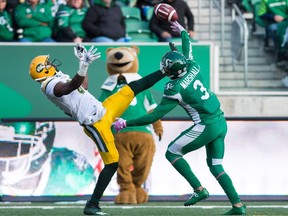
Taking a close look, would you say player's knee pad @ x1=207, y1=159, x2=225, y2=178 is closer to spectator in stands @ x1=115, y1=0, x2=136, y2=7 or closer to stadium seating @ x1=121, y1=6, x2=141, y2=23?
stadium seating @ x1=121, y1=6, x2=141, y2=23

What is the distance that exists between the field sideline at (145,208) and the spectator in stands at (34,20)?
3025 millimetres

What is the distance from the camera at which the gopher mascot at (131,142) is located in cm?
1466

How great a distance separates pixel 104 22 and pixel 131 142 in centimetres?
306

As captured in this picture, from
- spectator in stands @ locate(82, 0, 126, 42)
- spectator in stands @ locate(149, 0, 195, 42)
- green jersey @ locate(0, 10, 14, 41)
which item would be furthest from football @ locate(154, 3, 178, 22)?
green jersey @ locate(0, 10, 14, 41)

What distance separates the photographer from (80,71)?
1191 cm

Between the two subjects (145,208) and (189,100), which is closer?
(189,100)

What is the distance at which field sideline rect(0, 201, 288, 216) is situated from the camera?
12.7 meters

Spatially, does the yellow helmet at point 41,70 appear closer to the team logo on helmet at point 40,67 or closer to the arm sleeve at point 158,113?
the team logo on helmet at point 40,67

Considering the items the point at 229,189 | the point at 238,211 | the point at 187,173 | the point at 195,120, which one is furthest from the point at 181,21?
the point at 238,211

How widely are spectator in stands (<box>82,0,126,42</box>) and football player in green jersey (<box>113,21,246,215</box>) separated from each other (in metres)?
4.80

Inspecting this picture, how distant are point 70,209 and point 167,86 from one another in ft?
6.75

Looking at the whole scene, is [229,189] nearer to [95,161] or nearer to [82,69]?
[82,69]

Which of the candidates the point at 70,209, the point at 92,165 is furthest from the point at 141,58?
the point at 70,209

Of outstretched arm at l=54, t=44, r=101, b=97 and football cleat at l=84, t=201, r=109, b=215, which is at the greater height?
outstretched arm at l=54, t=44, r=101, b=97
